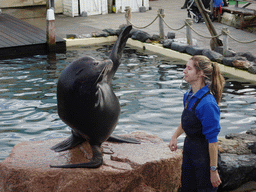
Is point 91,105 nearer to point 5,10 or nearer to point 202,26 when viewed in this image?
point 202,26

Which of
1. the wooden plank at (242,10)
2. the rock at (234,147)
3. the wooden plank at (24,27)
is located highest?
the wooden plank at (242,10)

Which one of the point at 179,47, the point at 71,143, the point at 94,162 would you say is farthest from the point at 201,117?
the point at 179,47

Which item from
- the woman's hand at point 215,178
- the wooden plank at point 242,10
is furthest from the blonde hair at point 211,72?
the wooden plank at point 242,10

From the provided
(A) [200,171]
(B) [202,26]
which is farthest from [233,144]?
(B) [202,26]

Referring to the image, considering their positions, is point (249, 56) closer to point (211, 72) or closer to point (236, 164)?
point (236, 164)

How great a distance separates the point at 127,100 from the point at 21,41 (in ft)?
15.5

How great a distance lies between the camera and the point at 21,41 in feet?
34.4

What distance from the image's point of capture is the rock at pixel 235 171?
12.9 feet

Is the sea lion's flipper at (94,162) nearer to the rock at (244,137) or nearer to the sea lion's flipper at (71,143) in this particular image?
the sea lion's flipper at (71,143)

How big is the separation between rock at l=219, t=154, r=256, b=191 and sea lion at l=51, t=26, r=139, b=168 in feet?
4.11

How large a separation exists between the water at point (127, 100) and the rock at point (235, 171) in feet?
4.13

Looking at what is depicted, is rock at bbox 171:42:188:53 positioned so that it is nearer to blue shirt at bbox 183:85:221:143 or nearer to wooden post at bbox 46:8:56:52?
wooden post at bbox 46:8:56:52

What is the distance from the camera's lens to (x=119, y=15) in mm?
16141

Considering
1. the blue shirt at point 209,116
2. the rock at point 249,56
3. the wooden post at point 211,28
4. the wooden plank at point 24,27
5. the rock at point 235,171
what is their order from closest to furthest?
the blue shirt at point 209,116
the rock at point 235,171
the rock at point 249,56
the wooden post at point 211,28
the wooden plank at point 24,27
